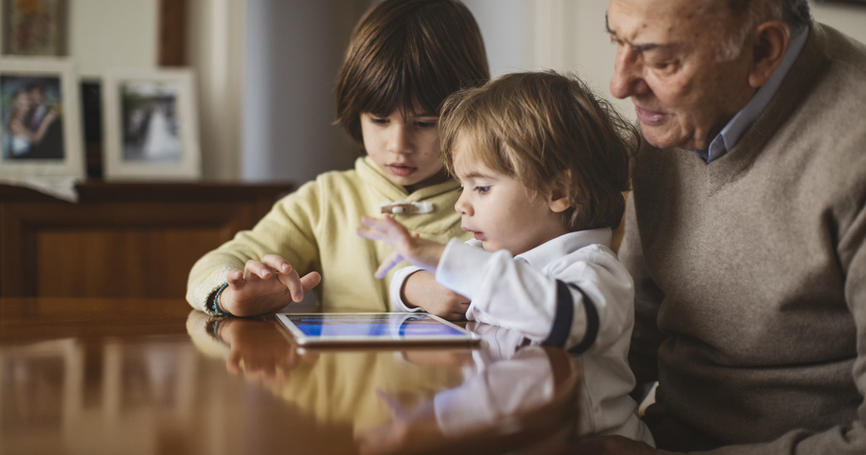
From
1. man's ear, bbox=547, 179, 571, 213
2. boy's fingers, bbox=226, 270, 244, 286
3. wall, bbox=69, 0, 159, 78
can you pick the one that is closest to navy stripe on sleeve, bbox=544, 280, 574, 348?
man's ear, bbox=547, 179, 571, 213

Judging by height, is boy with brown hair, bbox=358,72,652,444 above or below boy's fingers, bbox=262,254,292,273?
above

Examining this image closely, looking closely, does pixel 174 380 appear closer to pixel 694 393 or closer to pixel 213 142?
pixel 694 393

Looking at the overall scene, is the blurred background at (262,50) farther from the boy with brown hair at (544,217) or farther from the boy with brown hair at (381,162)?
the boy with brown hair at (544,217)

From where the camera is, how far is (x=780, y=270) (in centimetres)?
A: 86

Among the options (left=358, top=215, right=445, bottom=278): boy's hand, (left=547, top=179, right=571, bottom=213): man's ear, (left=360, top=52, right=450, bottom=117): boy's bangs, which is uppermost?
(left=360, top=52, right=450, bottom=117): boy's bangs

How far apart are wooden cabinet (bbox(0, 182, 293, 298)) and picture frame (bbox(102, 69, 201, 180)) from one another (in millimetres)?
220

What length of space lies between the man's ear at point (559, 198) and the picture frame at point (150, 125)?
1.78 metres

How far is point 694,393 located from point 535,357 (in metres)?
0.49

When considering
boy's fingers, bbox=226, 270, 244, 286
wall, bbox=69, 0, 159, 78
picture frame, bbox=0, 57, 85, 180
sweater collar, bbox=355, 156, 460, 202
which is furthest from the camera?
wall, bbox=69, 0, 159, 78

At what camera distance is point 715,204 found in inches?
37.2

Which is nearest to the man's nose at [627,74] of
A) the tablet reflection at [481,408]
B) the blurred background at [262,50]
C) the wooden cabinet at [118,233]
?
the tablet reflection at [481,408]

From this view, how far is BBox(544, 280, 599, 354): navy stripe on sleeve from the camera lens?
72cm

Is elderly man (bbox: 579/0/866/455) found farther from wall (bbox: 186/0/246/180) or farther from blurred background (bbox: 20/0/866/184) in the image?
wall (bbox: 186/0/246/180)

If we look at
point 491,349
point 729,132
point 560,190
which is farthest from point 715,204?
point 491,349
